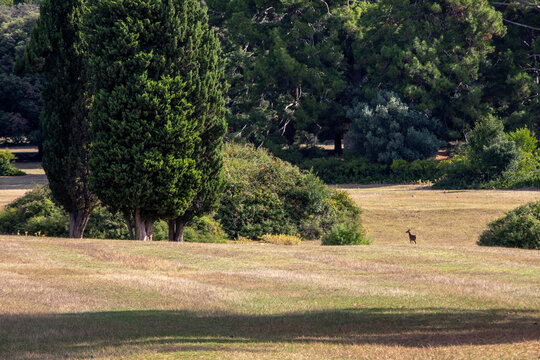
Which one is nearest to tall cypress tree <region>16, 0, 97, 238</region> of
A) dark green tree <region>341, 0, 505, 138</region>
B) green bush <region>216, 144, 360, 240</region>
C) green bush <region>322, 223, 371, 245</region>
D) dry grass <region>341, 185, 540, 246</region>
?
green bush <region>216, 144, 360, 240</region>

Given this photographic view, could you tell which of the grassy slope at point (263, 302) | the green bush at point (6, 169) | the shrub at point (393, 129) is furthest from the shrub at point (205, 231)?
the green bush at point (6, 169)

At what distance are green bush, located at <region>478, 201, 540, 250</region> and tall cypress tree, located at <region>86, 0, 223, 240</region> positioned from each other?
1003cm

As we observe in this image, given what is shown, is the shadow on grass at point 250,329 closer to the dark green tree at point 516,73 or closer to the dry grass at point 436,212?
the dry grass at point 436,212

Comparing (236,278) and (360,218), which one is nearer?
(236,278)

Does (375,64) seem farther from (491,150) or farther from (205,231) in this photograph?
(205,231)

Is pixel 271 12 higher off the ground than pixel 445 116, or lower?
higher

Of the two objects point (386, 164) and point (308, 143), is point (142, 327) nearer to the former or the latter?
point (386, 164)

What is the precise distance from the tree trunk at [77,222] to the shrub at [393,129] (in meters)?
29.9

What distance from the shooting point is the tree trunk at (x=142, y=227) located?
2259 cm

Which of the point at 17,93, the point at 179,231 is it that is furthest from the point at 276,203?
the point at 17,93

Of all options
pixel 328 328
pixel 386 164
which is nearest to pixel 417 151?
pixel 386 164

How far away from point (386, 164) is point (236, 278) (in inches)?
1455

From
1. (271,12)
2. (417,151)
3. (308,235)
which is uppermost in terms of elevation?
(271,12)

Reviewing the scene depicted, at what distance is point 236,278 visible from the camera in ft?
50.8
